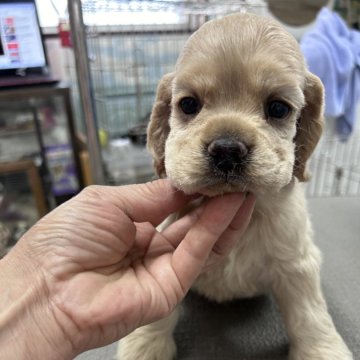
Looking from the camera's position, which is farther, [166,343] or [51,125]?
[51,125]

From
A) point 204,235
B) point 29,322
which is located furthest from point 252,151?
point 29,322

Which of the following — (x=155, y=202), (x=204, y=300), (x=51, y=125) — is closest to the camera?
(x=155, y=202)

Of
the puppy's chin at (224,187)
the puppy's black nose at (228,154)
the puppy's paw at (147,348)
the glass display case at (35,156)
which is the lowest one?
the glass display case at (35,156)

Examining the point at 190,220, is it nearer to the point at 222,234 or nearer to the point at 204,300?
the point at 222,234

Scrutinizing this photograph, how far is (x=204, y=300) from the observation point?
90 centimetres

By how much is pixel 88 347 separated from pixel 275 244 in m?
0.39

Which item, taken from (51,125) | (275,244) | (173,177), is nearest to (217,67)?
(173,177)

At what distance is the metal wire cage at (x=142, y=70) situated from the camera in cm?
183

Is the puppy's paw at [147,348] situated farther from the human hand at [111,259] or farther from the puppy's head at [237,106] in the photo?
the puppy's head at [237,106]

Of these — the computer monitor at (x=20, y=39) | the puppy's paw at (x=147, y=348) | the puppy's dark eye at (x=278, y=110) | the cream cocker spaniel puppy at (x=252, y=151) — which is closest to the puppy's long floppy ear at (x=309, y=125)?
the cream cocker spaniel puppy at (x=252, y=151)

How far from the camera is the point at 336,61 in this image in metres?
1.65

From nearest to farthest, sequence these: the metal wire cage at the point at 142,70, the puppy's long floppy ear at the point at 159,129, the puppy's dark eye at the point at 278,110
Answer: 1. the puppy's dark eye at the point at 278,110
2. the puppy's long floppy ear at the point at 159,129
3. the metal wire cage at the point at 142,70

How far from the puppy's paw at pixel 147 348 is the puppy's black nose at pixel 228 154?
0.42 metres

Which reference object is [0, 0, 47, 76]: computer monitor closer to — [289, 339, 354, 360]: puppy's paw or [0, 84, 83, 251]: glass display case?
[0, 84, 83, 251]: glass display case
